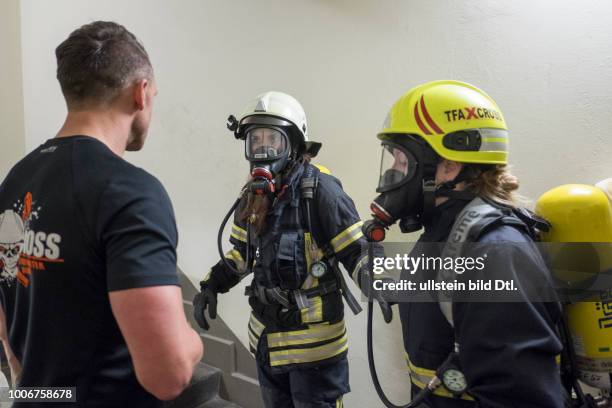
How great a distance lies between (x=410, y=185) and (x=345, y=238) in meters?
0.57

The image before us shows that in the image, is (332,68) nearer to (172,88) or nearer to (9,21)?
(172,88)

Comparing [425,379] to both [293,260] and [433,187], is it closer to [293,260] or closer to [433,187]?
[433,187]

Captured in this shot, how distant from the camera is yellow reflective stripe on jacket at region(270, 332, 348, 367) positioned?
1716 mm

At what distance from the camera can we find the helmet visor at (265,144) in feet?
5.99

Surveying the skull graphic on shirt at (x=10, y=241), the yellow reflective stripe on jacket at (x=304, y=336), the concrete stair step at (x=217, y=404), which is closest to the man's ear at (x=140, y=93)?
the skull graphic on shirt at (x=10, y=241)

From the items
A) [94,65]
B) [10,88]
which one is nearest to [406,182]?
[94,65]

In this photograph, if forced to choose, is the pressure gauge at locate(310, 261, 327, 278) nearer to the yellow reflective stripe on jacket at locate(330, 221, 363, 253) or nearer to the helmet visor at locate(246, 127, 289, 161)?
the yellow reflective stripe on jacket at locate(330, 221, 363, 253)

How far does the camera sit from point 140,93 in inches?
41.9

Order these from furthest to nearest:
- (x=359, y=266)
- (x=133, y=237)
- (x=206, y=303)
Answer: (x=206, y=303), (x=359, y=266), (x=133, y=237)

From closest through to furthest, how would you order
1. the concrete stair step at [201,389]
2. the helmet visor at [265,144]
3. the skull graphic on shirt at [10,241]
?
1. the skull graphic on shirt at [10,241]
2. the helmet visor at [265,144]
3. the concrete stair step at [201,389]

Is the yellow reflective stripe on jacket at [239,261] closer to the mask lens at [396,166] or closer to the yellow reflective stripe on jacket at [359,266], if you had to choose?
the yellow reflective stripe on jacket at [359,266]

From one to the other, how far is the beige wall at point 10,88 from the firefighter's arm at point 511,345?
4.60 metres

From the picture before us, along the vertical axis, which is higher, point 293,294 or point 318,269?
point 318,269

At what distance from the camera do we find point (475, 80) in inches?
74.5
